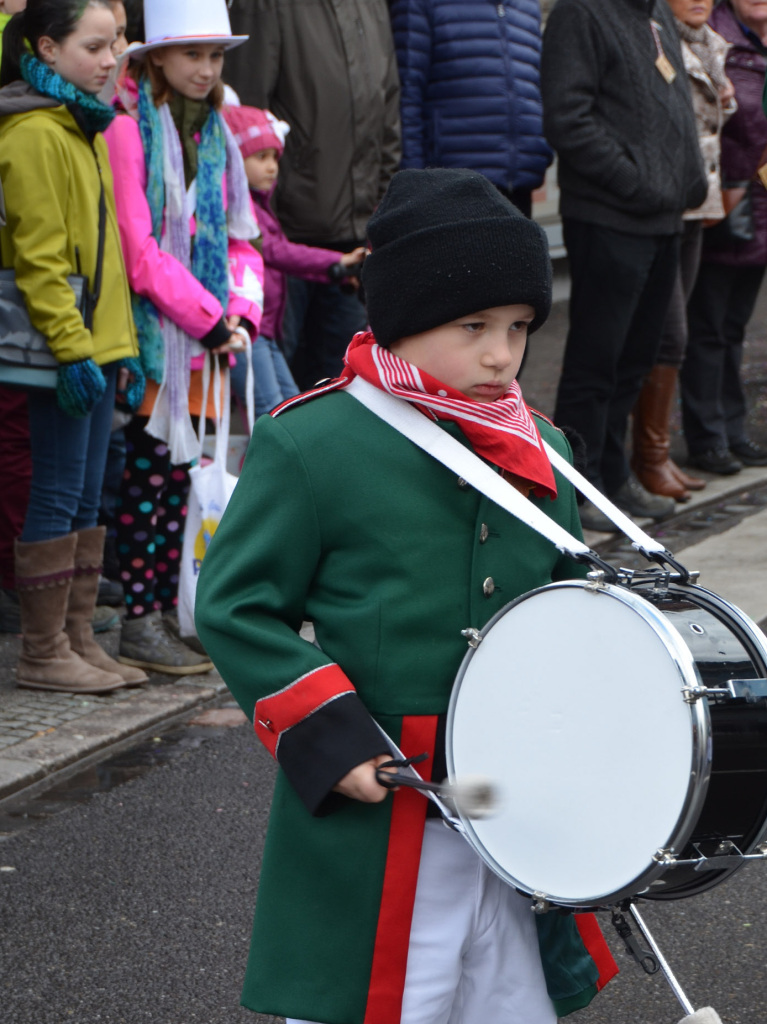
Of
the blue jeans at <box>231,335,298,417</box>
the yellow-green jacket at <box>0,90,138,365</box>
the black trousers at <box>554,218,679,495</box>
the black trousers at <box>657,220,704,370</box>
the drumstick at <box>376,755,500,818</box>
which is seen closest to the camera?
the drumstick at <box>376,755,500,818</box>

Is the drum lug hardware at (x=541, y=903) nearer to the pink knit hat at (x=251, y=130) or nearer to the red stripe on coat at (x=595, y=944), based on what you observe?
the red stripe on coat at (x=595, y=944)

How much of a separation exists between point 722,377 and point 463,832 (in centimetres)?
621

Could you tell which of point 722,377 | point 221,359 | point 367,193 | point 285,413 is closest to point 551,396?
point 722,377

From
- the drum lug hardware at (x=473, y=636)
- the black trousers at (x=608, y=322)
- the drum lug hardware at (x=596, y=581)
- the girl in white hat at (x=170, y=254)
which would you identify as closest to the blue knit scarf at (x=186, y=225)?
the girl in white hat at (x=170, y=254)

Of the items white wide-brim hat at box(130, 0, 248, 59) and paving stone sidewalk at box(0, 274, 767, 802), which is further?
white wide-brim hat at box(130, 0, 248, 59)

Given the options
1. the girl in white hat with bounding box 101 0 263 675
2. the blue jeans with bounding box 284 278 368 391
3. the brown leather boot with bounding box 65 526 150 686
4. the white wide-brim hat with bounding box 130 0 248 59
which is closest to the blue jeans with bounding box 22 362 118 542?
the brown leather boot with bounding box 65 526 150 686

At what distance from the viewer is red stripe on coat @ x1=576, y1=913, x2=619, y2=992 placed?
2.16 m

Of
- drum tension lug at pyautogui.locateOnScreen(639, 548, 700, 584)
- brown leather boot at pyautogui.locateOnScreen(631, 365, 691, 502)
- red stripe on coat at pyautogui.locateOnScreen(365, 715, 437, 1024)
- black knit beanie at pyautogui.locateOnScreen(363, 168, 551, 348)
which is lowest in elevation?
brown leather boot at pyautogui.locateOnScreen(631, 365, 691, 502)

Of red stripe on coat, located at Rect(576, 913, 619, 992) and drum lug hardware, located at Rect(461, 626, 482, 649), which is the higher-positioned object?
drum lug hardware, located at Rect(461, 626, 482, 649)

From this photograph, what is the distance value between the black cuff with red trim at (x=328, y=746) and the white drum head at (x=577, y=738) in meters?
0.12

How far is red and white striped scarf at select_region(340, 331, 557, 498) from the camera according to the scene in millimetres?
2031

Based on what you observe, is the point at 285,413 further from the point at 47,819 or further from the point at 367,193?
the point at 367,193

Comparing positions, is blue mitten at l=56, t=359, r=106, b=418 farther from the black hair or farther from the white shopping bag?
the black hair

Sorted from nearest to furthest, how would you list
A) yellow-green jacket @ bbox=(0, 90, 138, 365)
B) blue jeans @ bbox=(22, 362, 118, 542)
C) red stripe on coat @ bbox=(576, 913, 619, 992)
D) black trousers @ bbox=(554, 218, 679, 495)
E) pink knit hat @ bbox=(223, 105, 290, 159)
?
1. red stripe on coat @ bbox=(576, 913, 619, 992)
2. yellow-green jacket @ bbox=(0, 90, 138, 365)
3. blue jeans @ bbox=(22, 362, 118, 542)
4. pink knit hat @ bbox=(223, 105, 290, 159)
5. black trousers @ bbox=(554, 218, 679, 495)
